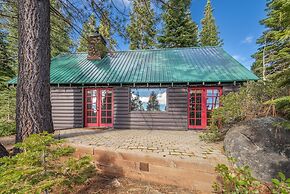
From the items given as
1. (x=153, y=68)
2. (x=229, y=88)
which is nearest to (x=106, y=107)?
(x=153, y=68)

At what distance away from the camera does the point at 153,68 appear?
795cm

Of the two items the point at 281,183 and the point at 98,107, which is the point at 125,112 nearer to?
the point at 98,107

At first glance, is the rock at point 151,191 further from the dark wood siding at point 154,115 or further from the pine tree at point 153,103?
the pine tree at point 153,103

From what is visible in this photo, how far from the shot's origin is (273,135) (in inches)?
126

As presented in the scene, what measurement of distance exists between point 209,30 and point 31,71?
69.2 ft

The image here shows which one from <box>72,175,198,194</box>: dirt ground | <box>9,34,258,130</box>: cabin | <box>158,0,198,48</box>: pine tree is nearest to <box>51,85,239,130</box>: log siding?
<box>9,34,258,130</box>: cabin

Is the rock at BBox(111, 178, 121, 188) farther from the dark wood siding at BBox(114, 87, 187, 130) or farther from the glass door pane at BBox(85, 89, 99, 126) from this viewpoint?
the glass door pane at BBox(85, 89, 99, 126)

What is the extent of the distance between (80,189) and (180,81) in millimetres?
5218

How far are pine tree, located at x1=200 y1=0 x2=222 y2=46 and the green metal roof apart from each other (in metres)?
11.4

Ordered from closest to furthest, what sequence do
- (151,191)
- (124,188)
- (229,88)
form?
1. (151,191)
2. (124,188)
3. (229,88)

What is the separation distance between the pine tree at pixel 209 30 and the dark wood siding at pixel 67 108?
56.4 feet

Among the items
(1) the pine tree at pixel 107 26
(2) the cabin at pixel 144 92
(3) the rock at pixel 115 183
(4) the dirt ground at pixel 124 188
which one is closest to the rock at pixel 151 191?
(4) the dirt ground at pixel 124 188

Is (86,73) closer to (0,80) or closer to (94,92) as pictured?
(94,92)

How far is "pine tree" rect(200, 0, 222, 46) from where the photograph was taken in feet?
64.2
